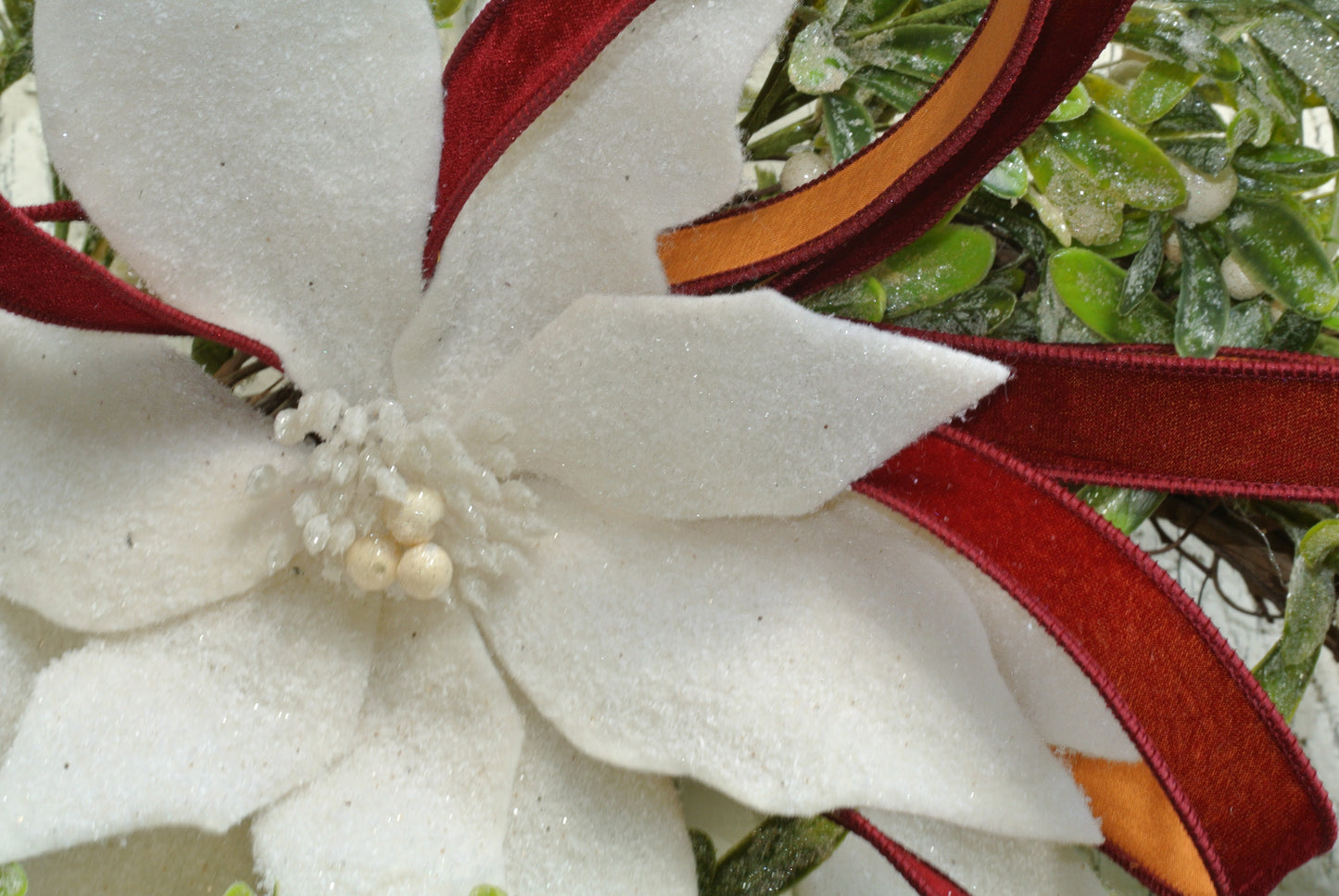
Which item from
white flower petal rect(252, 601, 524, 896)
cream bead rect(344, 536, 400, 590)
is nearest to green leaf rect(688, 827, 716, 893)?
white flower petal rect(252, 601, 524, 896)

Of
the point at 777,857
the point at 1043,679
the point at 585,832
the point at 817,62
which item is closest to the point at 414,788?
the point at 585,832

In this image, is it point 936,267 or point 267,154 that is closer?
point 267,154

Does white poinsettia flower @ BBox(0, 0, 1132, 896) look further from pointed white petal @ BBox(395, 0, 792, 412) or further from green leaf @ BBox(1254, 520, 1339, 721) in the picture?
green leaf @ BBox(1254, 520, 1339, 721)

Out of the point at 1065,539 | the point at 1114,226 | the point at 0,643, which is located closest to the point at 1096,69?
the point at 1114,226

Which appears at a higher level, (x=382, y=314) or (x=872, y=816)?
(x=382, y=314)

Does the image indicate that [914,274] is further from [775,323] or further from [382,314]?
[382,314]

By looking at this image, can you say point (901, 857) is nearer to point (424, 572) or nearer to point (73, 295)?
point (424, 572)
